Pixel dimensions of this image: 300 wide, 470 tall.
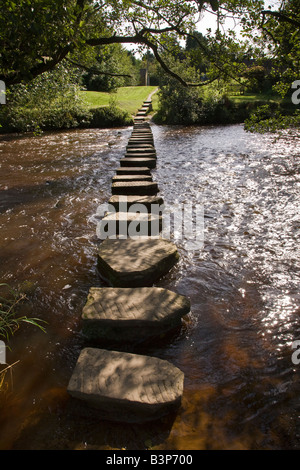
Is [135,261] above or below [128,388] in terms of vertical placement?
above

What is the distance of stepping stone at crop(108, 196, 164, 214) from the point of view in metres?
5.02

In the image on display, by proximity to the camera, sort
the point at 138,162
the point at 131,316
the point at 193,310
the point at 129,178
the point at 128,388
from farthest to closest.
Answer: the point at 138,162 → the point at 129,178 → the point at 193,310 → the point at 131,316 → the point at 128,388

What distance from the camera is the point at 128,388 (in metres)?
2.09

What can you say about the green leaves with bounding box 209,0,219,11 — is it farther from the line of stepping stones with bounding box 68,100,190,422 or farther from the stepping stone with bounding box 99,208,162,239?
the line of stepping stones with bounding box 68,100,190,422

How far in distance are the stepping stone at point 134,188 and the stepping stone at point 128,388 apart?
387 cm

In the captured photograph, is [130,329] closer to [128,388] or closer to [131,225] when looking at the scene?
[128,388]

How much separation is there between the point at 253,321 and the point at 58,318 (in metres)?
1.83

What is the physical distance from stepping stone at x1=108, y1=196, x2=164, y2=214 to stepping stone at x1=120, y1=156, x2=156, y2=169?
2.33 m

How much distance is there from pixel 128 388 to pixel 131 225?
2.53 meters

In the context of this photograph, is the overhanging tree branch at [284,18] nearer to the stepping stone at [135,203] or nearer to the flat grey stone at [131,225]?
the stepping stone at [135,203]

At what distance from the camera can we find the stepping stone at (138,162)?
7.34 meters

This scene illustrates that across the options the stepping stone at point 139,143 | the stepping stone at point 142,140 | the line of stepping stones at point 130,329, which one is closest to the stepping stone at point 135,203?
the line of stepping stones at point 130,329

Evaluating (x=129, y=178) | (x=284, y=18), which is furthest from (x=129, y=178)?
(x=284, y=18)
